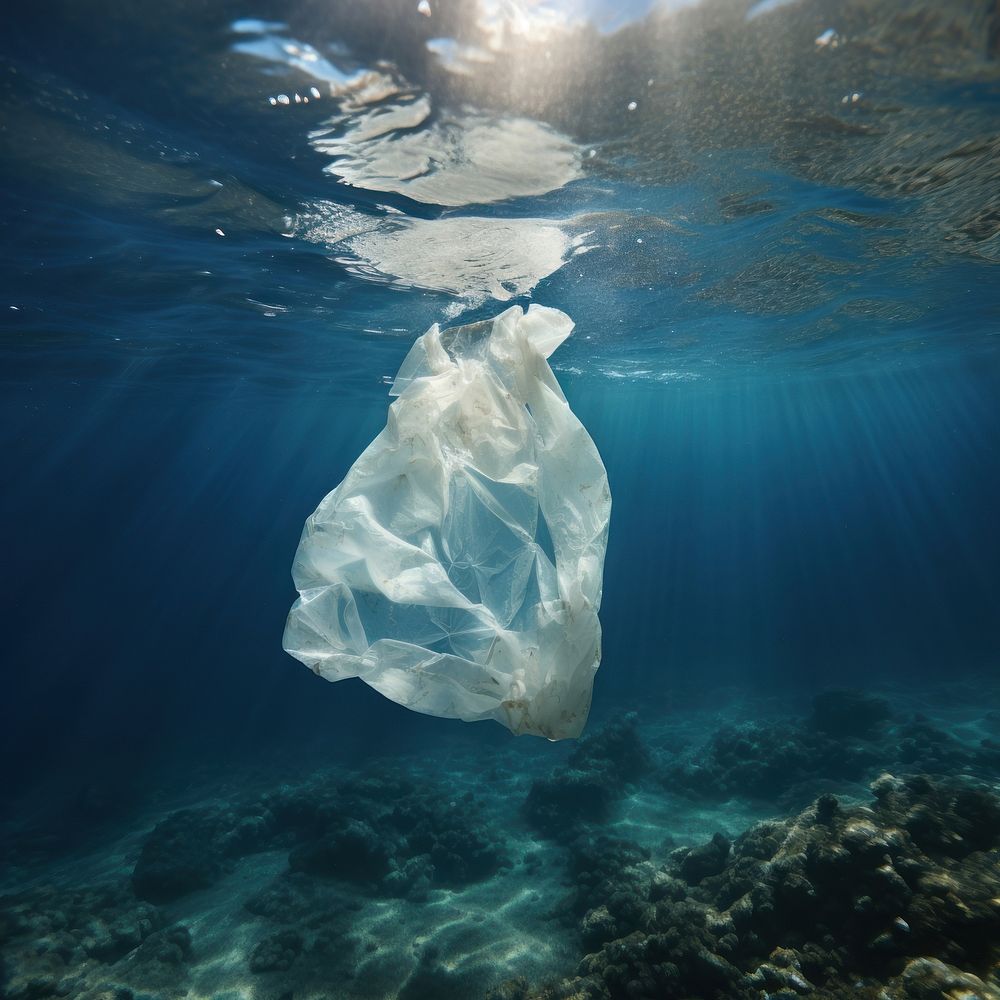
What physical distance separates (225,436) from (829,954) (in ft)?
182

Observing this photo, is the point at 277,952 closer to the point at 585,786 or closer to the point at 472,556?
the point at 585,786

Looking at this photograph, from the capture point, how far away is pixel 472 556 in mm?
3643

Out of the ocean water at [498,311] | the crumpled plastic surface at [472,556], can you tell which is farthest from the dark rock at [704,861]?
the crumpled plastic surface at [472,556]

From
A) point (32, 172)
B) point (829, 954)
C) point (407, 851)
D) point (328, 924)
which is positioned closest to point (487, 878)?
point (407, 851)

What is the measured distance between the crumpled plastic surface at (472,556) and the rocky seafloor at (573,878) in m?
3.55

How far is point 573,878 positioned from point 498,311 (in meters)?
12.1

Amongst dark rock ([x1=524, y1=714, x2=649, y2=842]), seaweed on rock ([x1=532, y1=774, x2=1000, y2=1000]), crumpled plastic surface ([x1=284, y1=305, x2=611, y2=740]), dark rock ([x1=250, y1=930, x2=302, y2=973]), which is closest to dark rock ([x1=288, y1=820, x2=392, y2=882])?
dark rock ([x1=250, y1=930, x2=302, y2=973])

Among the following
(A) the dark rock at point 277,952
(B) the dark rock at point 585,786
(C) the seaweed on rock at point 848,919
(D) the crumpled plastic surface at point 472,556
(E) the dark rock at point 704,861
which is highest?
(D) the crumpled plastic surface at point 472,556

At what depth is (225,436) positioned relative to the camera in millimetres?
50406

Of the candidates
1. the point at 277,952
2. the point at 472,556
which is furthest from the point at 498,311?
the point at 277,952

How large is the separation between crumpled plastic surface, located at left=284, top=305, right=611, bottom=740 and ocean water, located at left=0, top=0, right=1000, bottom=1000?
11.5 feet

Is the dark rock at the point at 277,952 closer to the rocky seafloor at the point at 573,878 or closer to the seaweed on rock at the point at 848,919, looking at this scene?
the rocky seafloor at the point at 573,878

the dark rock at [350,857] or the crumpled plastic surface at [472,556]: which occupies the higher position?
the crumpled plastic surface at [472,556]

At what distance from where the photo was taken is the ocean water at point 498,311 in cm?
500
